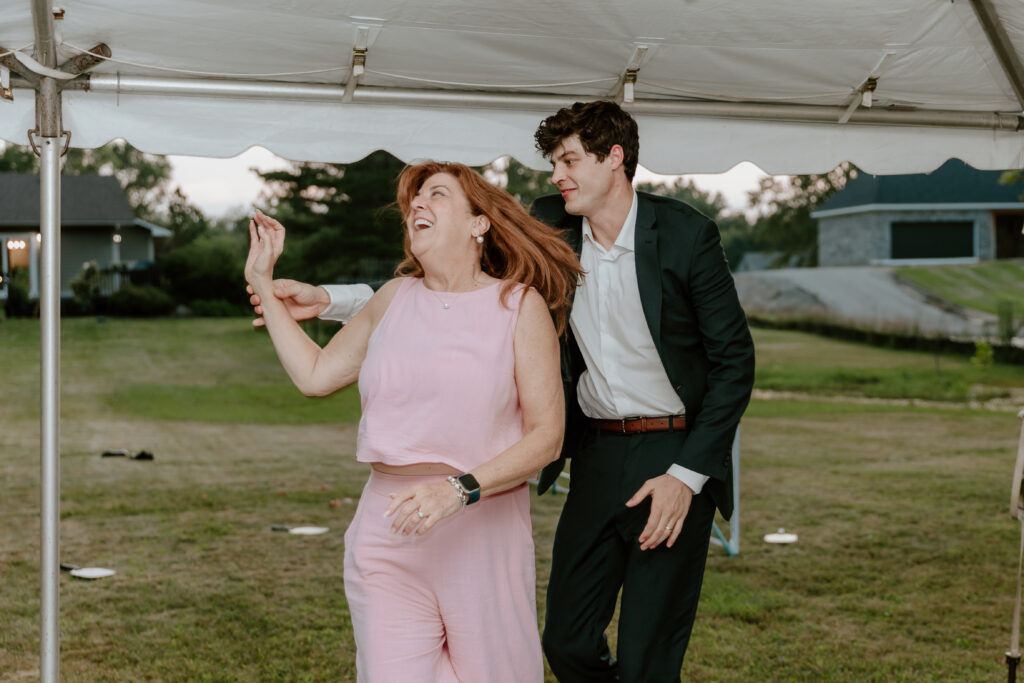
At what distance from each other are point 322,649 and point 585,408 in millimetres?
2614

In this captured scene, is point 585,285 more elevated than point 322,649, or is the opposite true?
point 585,285

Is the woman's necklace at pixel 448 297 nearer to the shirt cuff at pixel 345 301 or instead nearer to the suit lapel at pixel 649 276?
the shirt cuff at pixel 345 301

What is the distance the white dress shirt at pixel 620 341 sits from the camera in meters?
3.09

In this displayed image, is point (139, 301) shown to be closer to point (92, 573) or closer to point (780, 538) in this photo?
point (92, 573)

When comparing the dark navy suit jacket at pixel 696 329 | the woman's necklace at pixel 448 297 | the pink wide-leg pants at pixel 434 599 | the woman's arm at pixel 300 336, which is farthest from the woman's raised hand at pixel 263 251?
the dark navy suit jacket at pixel 696 329

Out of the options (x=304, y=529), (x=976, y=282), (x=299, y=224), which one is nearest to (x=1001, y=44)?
(x=304, y=529)

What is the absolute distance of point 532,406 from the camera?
8.23 feet

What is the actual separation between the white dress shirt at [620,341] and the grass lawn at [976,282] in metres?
20.7

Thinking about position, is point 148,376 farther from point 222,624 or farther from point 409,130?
point 409,130

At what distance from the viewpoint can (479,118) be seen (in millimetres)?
4121

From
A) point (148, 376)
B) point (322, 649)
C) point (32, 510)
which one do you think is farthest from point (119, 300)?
point (322, 649)

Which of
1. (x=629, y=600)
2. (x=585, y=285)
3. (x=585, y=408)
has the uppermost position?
(x=585, y=285)

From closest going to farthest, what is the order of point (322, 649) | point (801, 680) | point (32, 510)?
1. point (801, 680)
2. point (322, 649)
3. point (32, 510)

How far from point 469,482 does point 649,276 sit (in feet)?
3.23
